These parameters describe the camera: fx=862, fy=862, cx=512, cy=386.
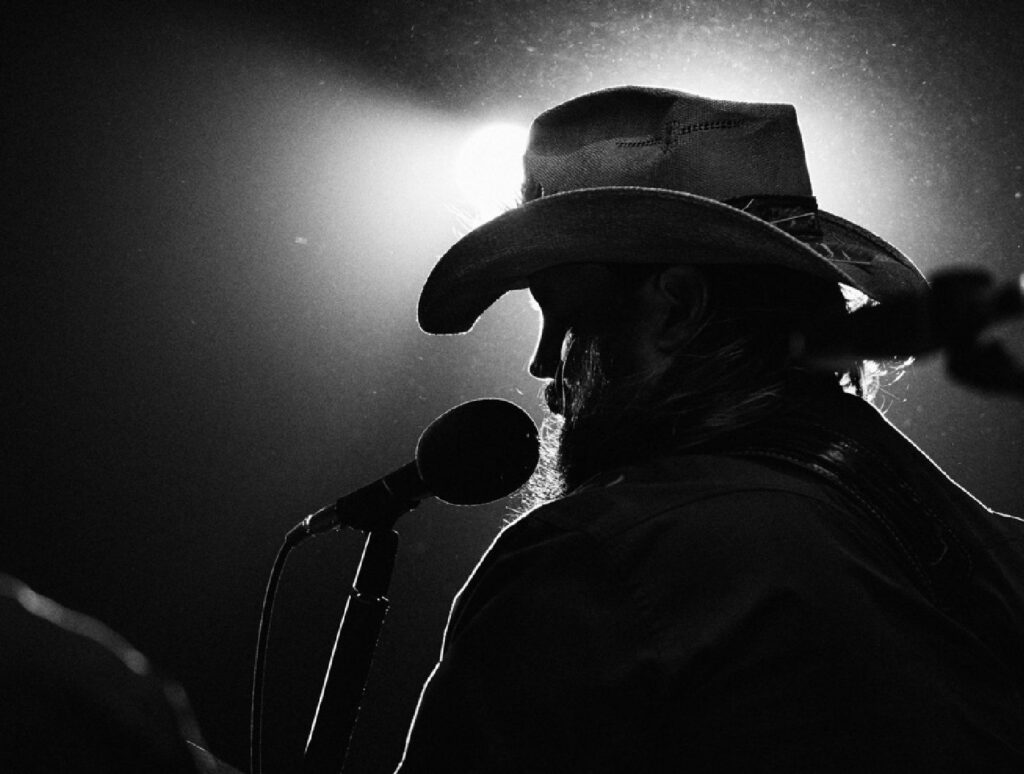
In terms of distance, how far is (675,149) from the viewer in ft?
4.53

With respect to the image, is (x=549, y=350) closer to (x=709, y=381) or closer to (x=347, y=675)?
(x=709, y=381)

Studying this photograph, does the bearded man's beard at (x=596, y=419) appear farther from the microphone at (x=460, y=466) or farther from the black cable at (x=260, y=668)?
the black cable at (x=260, y=668)

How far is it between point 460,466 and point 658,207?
0.46 metres

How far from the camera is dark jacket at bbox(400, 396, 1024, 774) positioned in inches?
32.7

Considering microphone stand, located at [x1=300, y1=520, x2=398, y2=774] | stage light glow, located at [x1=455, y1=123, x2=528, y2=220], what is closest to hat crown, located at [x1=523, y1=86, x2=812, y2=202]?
microphone stand, located at [x1=300, y1=520, x2=398, y2=774]

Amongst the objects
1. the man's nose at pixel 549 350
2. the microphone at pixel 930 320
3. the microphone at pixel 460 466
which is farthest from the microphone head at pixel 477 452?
the microphone at pixel 930 320

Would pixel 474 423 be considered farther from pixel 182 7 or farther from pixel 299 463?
pixel 182 7

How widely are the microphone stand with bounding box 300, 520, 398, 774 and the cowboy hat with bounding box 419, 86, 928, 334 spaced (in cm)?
52

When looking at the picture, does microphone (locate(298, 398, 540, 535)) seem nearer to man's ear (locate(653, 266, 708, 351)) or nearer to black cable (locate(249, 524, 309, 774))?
black cable (locate(249, 524, 309, 774))

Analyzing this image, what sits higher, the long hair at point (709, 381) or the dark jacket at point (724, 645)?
the long hair at point (709, 381)

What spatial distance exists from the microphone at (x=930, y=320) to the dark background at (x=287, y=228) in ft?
8.64

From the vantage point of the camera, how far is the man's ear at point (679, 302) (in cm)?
127

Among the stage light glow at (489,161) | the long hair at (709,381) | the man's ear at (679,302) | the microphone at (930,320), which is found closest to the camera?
the microphone at (930,320)

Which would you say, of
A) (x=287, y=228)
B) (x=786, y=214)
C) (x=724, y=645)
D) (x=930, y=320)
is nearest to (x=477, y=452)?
(x=724, y=645)
